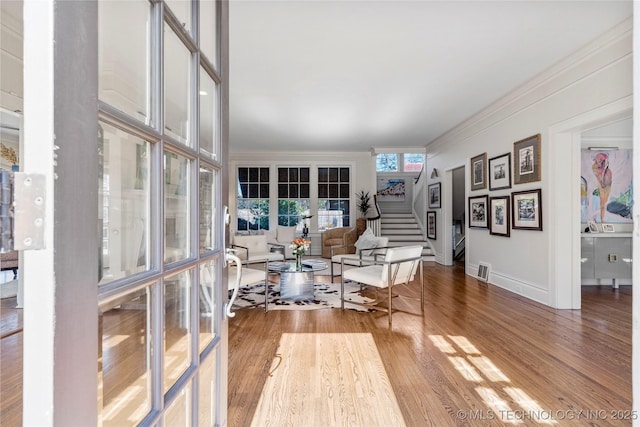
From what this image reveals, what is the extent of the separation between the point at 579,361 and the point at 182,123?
3014mm

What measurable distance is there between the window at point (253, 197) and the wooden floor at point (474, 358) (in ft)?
17.0

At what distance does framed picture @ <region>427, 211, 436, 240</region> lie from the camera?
729cm

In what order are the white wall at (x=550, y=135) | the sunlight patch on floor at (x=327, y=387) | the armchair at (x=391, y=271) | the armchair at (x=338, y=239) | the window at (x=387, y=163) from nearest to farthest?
the sunlight patch on floor at (x=327, y=387), the white wall at (x=550, y=135), the armchair at (x=391, y=271), the armchair at (x=338, y=239), the window at (x=387, y=163)

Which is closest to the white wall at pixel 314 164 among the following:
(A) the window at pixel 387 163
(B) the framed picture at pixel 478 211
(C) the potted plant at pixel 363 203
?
(C) the potted plant at pixel 363 203

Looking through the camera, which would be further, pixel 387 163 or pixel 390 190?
pixel 387 163

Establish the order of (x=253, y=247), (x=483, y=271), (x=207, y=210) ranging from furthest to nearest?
(x=253, y=247) < (x=483, y=271) < (x=207, y=210)

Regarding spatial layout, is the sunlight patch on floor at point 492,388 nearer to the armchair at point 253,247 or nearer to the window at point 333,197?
the armchair at point 253,247

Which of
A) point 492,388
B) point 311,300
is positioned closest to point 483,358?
point 492,388

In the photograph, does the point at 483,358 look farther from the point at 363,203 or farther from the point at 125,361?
the point at 363,203

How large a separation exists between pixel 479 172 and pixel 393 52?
300cm

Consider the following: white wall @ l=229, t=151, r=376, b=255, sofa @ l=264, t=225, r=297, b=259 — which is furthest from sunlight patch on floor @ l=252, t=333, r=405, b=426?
white wall @ l=229, t=151, r=376, b=255

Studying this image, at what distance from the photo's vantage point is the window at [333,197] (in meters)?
8.58

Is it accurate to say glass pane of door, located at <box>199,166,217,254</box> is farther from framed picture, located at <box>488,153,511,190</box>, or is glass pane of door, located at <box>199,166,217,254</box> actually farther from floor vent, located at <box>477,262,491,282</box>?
floor vent, located at <box>477,262,491,282</box>

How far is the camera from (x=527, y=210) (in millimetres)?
4043
